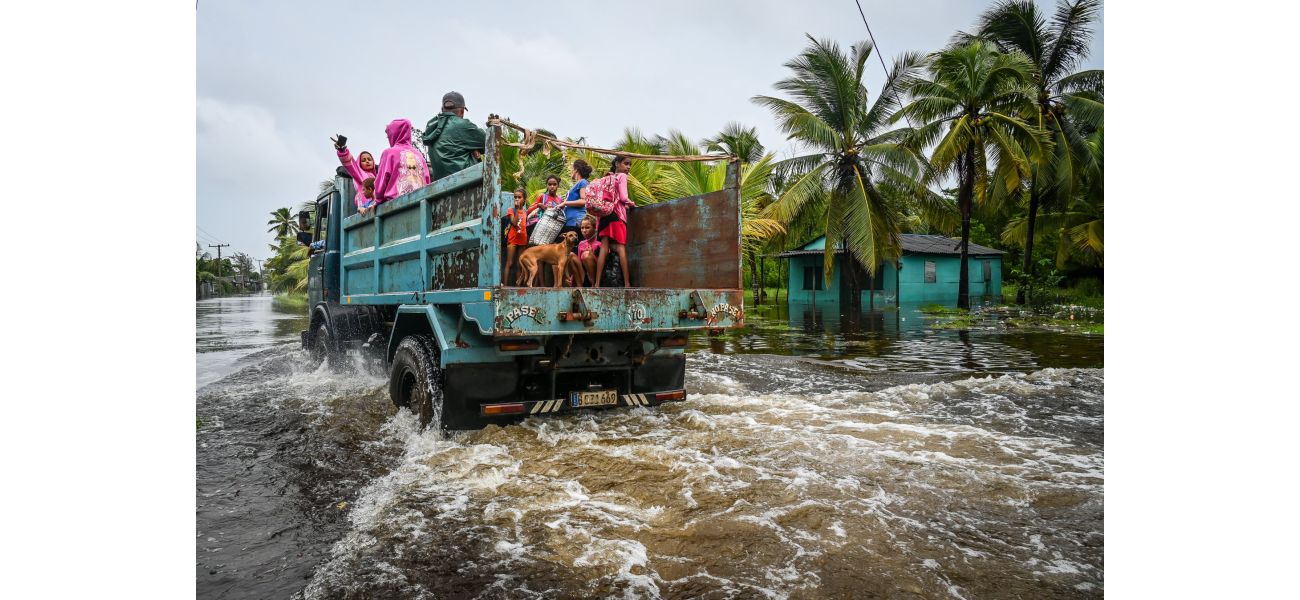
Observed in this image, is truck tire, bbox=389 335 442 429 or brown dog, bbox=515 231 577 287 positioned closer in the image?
truck tire, bbox=389 335 442 429

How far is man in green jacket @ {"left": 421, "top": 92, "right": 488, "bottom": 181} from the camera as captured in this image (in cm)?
534

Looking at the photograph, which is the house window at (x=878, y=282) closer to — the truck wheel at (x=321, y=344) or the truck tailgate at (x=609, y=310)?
the truck wheel at (x=321, y=344)

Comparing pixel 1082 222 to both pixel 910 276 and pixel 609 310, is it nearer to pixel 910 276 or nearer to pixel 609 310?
pixel 910 276

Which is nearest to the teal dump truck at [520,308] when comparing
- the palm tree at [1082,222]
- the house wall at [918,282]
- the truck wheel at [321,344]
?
the truck wheel at [321,344]

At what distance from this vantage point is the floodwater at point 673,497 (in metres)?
2.43

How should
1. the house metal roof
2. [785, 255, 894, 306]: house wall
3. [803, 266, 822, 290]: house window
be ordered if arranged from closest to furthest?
1. the house metal roof
2. [785, 255, 894, 306]: house wall
3. [803, 266, 822, 290]: house window

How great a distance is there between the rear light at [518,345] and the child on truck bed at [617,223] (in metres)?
1.00

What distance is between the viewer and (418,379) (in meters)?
4.53

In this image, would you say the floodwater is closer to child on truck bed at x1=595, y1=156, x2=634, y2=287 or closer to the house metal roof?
child on truck bed at x1=595, y1=156, x2=634, y2=287

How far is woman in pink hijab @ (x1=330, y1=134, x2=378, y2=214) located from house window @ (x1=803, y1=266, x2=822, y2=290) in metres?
21.7

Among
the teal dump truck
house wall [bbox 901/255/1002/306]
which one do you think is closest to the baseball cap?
the teal dump truck

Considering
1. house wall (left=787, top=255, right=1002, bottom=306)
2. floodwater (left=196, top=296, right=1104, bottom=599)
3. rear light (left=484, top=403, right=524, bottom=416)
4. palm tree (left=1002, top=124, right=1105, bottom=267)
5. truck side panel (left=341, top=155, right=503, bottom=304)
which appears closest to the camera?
floodwater (left=196, top=296, right=1104, bottom=599)

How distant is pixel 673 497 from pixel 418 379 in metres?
2.12

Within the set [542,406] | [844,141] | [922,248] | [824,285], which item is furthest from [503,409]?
[824,285]
